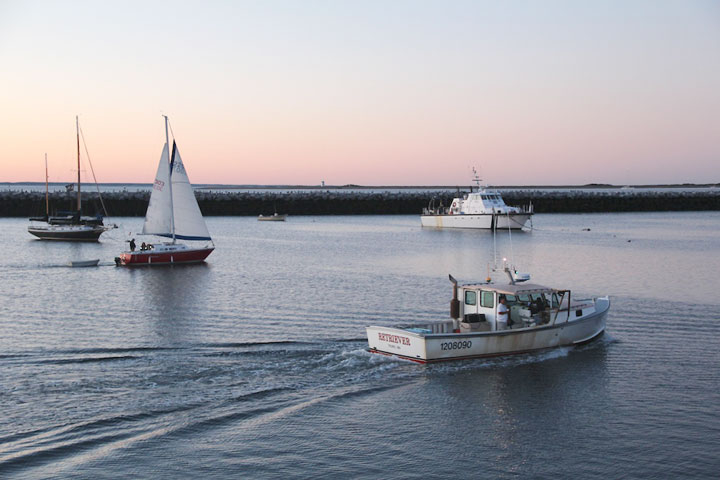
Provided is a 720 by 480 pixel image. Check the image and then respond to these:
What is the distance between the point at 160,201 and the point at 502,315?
34.0m

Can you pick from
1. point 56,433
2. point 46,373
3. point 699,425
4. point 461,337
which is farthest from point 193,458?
point 699,425

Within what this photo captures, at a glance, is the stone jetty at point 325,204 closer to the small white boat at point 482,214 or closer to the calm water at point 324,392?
the small white boat at point 482,214

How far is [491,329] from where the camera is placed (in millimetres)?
22734

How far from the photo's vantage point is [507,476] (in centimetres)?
1427

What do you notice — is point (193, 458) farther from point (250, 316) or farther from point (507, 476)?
point (250, 316)

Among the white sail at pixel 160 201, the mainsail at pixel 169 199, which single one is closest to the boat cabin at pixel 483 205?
the mainsail at pixel 169 199

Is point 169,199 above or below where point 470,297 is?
above

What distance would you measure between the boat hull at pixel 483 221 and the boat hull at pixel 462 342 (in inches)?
2535

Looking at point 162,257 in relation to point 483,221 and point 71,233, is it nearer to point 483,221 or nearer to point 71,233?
point 71,233

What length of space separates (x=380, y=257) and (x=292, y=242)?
19465mm

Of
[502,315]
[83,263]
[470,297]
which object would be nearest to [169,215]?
[83,263]

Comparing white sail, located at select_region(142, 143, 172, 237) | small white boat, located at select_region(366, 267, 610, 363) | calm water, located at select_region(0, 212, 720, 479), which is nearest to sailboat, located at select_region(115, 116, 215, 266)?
white sail, located at select_region(142, 143, 172, 237)

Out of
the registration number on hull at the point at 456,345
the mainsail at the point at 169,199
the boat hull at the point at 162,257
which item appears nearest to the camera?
the registration number on hull at the point at 456,345

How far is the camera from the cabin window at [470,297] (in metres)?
23.1
